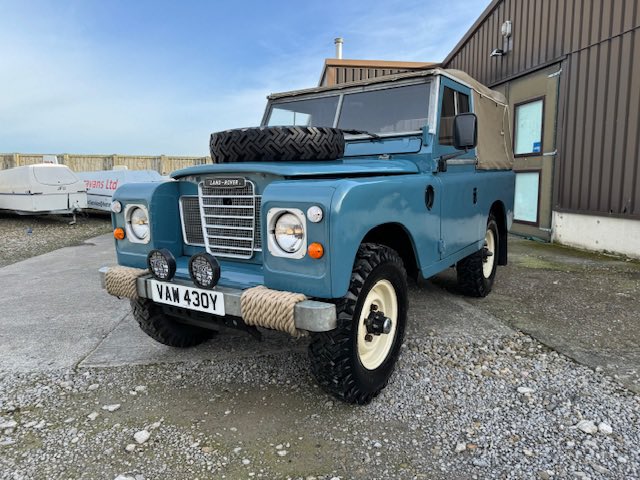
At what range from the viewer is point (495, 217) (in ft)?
17.1

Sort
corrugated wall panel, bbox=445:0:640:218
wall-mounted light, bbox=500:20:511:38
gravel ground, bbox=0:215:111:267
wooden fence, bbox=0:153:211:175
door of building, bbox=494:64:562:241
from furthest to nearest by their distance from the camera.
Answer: wooden fence, bbox=0:153:211:175, wall-mounted light, bbox=500:20:511:38, gravel ground, bbox=0:215:111:267, door of building, bbox=494:64:562:241, corrugated wall panel, bbox=445:0:640:218

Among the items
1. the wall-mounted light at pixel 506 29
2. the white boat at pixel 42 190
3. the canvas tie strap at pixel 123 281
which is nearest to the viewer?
the canvas tie strap at pixel 123 281

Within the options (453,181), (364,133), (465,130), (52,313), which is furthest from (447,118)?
(52,313)

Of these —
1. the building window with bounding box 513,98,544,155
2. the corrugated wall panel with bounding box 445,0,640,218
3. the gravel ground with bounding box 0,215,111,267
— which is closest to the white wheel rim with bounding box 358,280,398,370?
the corrugated wall panel with bounding box 445,0,640,218

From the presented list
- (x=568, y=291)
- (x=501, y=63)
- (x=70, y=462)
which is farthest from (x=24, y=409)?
(x=501, y=63)

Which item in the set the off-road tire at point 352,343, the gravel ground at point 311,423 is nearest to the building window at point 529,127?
the gravel ground at point 311,423

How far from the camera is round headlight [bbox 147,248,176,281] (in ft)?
8.66

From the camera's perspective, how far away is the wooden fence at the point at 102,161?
731 inches

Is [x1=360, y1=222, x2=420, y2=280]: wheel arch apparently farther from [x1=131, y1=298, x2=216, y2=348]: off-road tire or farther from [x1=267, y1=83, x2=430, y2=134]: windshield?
[x1=131, y1=298, x2=216, y2=348]: off-road tire

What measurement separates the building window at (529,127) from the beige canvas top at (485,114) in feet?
11.8

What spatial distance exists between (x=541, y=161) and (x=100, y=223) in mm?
11367

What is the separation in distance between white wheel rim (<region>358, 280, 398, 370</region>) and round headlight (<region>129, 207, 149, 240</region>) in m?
1.52

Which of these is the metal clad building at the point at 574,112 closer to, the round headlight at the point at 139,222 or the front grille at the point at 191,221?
the front grille at the point at 191,221

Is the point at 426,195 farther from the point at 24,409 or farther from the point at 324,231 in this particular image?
the point at 24,409
